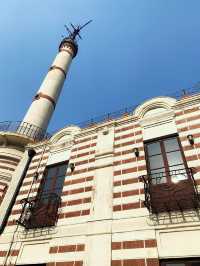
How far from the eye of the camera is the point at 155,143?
34.9 ft

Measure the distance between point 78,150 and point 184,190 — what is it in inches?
223

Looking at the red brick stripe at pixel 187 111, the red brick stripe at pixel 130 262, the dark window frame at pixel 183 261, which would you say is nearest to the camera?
the dark window frame at pixel 183 261

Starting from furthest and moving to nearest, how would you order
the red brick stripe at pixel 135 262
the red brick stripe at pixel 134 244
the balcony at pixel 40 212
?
1. the balcony at pixel 40 212
2. the red brick stripe at pixel 134 244
3. the red brick stripe at pixel 135 262

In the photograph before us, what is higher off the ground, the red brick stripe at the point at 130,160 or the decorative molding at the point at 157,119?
the decorative molding at the point at 157,119

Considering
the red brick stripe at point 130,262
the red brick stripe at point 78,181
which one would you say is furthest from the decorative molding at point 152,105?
the red brick stripe at point 130,262

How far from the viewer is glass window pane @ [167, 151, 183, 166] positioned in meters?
9.46

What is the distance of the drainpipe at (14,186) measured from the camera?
36.3 ft

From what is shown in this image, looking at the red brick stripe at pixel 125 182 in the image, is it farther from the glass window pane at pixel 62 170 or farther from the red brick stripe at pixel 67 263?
the glass window pane at pixel 62 170

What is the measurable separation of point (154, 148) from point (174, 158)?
1049mm

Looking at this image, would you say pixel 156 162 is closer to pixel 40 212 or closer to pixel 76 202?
pixel 76 202

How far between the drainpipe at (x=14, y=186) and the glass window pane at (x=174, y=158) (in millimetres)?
7243

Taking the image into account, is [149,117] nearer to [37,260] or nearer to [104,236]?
[104,236]

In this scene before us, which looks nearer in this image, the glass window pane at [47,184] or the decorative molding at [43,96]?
the glass window pane at [47,184]

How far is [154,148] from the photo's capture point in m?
10.4
